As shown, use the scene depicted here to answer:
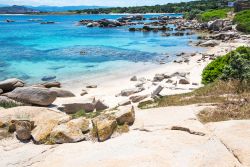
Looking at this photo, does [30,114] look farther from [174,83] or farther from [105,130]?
[174,83]

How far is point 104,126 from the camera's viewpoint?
9.38 m

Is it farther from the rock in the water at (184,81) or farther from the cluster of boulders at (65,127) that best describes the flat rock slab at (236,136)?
the rock in the water at (184,81)

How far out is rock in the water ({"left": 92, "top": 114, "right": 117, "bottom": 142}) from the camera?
363 inches

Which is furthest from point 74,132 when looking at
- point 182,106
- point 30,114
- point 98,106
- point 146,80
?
point 146,80

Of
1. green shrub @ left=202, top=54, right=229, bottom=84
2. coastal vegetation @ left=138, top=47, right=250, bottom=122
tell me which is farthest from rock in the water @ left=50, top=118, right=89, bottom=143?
green shrub @ left=202, top=54, right=229, bottom=84

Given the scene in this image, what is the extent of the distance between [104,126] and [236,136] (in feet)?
11.4

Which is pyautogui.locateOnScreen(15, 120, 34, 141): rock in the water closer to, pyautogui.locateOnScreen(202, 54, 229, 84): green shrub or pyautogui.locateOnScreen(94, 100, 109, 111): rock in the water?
pyautogui.locateOnScreen(94, 100, 109, 111): rock in the water

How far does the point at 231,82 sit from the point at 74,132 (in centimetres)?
772

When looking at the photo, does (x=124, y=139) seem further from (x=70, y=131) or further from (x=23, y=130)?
(x=23, y=130)

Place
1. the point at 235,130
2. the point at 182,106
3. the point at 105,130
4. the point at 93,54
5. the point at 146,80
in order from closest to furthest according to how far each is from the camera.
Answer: the point at 235,130 < the point at 105,130 < the point at 182,106 < the point at 146,80 < the point at 93,54

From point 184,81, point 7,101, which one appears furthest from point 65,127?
point 184,81

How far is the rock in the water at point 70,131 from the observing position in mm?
9328

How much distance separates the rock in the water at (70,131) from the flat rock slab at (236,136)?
3.59 m

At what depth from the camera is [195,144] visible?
8109 millimetres
